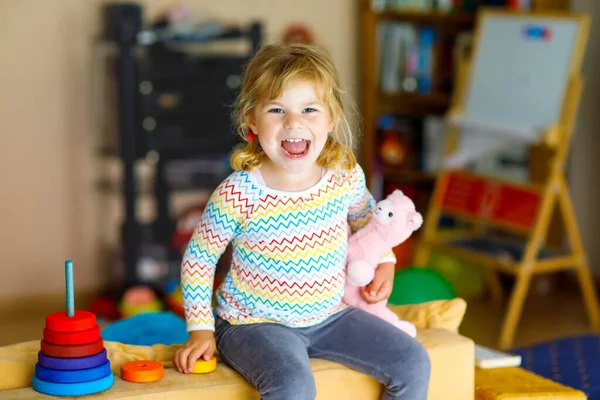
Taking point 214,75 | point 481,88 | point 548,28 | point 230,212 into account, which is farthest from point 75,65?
point 230,212

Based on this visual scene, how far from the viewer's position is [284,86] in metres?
1.73

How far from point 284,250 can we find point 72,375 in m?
0.45

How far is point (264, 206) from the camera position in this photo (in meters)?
1.77

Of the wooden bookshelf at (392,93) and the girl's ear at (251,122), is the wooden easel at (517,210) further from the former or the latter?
the girl's ear at (251,122)

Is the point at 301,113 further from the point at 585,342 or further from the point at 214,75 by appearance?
the point at 214,75

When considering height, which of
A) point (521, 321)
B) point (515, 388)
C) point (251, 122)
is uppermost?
point (251, 122)

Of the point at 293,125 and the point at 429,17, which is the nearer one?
the point at 293,125

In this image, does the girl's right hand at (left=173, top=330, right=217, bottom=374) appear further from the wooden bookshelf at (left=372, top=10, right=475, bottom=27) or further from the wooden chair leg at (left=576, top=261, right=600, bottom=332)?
the wooden bookshelf at (left=372, top=10, right=475, bottom=27)

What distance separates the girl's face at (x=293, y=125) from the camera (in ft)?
5.70

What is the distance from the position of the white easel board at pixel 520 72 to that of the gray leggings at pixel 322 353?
1722mm

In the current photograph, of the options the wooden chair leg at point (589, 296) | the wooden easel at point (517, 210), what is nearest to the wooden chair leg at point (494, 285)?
the wooden easel at point (517, 210)

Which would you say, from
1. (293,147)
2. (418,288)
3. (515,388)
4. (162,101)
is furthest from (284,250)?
(162,101)

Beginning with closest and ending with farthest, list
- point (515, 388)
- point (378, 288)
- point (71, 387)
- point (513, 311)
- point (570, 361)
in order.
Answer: point (71, 387) < point (378, 288) < point (515, 388) < point (570, 361) < point (513, 311)

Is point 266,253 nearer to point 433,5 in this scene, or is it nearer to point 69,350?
point 69,350
